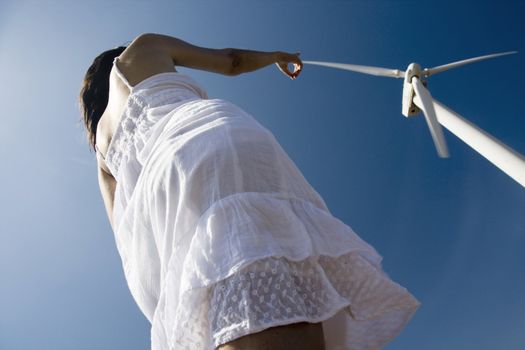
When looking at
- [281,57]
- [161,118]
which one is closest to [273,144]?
[161,118]

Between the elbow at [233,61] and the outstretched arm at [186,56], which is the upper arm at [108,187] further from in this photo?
the elbow at [233,61]

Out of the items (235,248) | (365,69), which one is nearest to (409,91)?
(365,69)

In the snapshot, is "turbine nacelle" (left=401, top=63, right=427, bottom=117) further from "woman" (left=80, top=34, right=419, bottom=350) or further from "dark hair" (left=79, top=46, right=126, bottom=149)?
"woman" (left=80, top=34, right=419, bottom=350)

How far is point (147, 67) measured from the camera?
7.13 feet

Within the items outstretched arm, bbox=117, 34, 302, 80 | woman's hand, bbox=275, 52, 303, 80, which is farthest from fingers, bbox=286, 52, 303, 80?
outstretched arm, bbox=117, 34, 302, 80

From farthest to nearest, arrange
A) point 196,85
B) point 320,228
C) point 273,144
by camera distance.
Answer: point 196,85 < point 273,144 < point 320,228

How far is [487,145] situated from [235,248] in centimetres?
763

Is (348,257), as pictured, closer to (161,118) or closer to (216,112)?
(216,112)

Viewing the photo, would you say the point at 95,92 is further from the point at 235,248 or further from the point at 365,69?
the point at 365,69

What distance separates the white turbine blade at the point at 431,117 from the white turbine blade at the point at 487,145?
0.54 meters

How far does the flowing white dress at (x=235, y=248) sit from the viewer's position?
1109 millimetres

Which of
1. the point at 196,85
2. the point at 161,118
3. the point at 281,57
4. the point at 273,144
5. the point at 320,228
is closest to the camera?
the point at 320,228

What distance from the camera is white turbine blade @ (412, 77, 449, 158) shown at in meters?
4.95

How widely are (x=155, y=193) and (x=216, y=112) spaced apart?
0.37 meters
